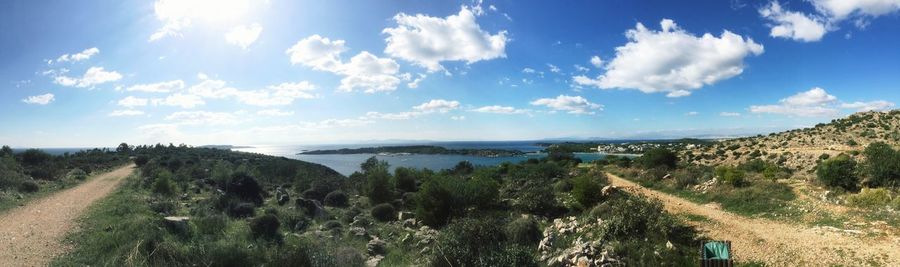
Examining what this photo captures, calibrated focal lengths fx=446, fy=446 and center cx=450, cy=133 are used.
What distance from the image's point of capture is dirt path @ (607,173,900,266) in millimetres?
10570

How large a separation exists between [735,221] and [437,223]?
11.6 m

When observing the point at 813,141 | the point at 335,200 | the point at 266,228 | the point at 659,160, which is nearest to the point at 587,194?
the point at 266,228

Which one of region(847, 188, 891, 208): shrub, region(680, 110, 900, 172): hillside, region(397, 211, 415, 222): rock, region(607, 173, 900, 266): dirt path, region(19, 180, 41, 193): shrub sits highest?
region(680, 110, 900, 172): hillside

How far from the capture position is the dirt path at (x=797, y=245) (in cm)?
1057

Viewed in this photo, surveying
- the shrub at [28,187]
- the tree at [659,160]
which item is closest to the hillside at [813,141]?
the tree at [659,160]

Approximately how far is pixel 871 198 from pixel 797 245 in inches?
255

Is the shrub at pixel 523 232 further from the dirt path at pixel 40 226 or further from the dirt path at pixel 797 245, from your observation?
the dirt path at pixel 40 226

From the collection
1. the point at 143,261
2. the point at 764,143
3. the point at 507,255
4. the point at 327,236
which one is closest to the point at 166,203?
the point at 327,236

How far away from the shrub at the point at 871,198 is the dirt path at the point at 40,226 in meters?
25.3

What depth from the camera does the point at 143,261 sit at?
423 inches

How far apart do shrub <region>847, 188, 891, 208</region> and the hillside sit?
16218mm

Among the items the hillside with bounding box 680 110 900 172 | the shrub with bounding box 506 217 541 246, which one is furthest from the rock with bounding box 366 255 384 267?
the hillside with bounding box 680 110 900 172

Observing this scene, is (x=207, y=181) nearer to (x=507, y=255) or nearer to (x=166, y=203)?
(x=166, y=203)

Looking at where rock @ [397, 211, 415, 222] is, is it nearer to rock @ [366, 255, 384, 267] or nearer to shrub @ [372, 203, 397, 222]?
shrub @ [372, 203, 397, 222]
